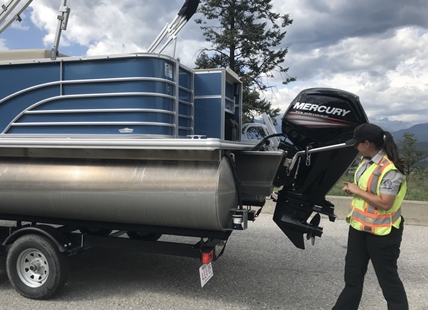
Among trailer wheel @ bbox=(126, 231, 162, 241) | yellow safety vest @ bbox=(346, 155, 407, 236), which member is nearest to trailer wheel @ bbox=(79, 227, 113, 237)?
trailer wheel @ bbox=(126, 231, 162, 241)

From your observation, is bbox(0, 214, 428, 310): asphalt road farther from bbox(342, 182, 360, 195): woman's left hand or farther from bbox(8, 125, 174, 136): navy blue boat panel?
bbox(8, 125, 174, 136): navy blue boat panel

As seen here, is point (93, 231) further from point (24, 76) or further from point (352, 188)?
point (352, 188)

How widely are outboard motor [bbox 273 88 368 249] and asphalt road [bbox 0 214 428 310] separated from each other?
2.17ft

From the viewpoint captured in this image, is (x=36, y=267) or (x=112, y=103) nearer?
(x=112, y=103)

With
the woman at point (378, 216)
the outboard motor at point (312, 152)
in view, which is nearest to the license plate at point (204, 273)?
the outboard motor at point (312, 152)

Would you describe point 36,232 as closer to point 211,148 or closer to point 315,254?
point 211,148

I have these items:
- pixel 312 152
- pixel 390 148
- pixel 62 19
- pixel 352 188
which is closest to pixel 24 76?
pixel 62 19

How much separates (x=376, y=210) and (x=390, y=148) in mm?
489

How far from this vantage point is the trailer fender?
3.86 m

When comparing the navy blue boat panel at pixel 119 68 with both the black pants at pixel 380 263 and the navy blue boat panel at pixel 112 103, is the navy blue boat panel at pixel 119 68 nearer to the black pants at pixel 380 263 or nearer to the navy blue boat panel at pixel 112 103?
the navy blue boat panel at pixel 112 103

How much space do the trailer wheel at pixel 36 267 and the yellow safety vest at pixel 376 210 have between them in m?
2.70

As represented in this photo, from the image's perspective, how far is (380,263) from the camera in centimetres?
304

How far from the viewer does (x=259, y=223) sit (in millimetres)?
7246

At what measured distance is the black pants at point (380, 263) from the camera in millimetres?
3025
